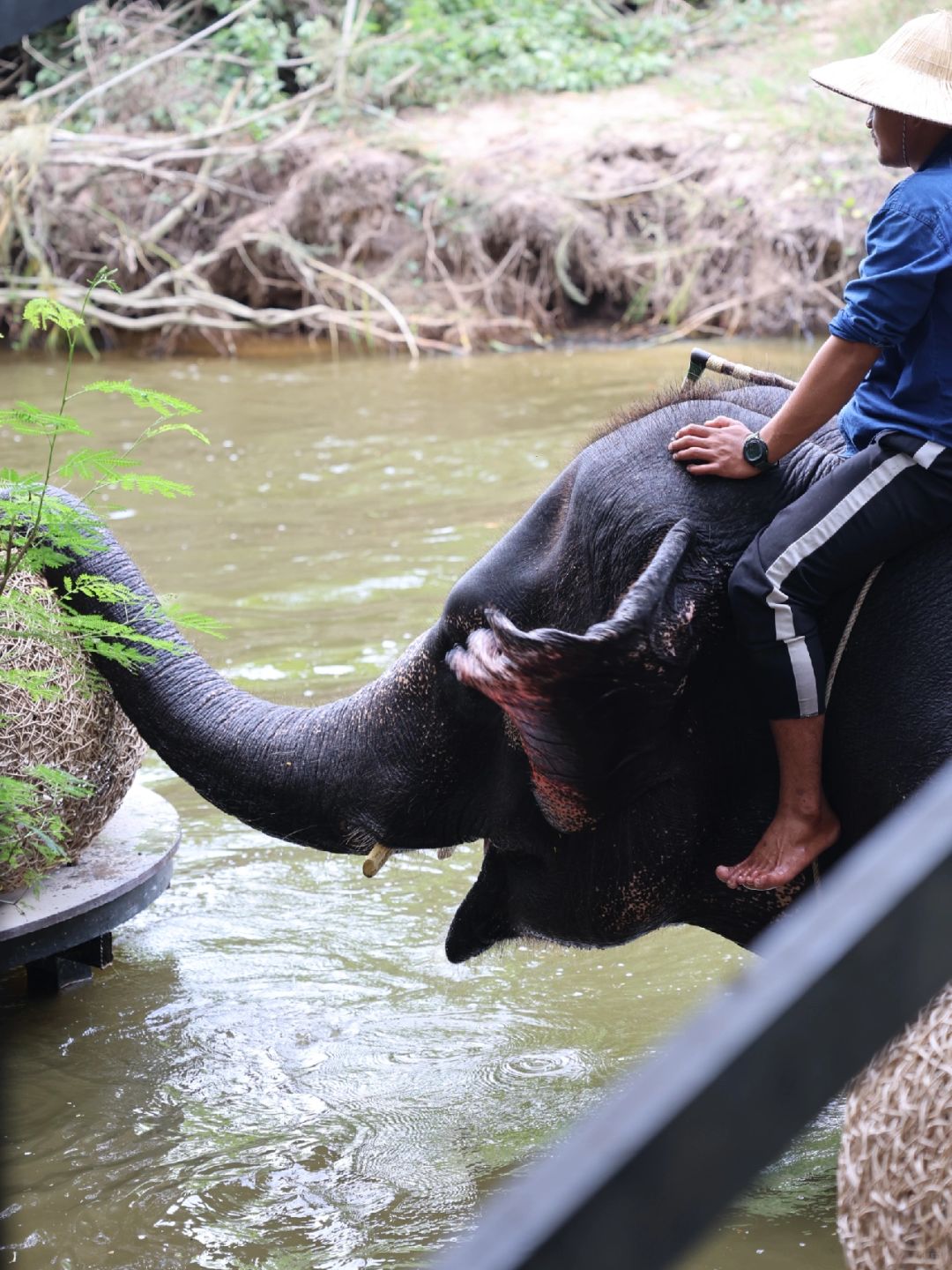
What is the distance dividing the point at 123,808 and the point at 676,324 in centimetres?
1114

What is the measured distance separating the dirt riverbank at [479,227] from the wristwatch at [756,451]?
11.4 meters

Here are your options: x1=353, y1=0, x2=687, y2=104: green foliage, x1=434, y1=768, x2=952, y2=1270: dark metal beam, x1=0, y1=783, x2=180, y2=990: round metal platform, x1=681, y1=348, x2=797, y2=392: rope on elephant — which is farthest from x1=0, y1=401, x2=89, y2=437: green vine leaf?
x1=353, y1=0, x2=687, y2=104: green foliage

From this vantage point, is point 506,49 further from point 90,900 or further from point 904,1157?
point 904,1157

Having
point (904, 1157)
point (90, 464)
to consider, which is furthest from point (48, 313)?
point (904, 1157)

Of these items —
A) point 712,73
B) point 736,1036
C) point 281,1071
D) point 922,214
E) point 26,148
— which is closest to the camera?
point 736,1036

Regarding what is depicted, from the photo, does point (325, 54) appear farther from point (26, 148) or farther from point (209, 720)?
point (209, 720)

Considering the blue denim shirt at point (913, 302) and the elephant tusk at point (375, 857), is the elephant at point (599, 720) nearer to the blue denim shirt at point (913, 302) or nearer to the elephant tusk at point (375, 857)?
the elephant tusk at point (375, 857)

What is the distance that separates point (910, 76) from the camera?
2506mm

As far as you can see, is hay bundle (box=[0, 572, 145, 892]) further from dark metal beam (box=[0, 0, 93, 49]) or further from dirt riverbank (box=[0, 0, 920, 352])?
dirt riverbank (box=[0, 0, 920, 352])

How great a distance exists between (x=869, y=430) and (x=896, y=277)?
26 cm

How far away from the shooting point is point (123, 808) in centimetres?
441

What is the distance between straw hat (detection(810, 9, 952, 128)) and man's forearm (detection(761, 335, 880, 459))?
354mm

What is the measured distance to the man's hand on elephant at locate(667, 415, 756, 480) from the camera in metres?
2.72

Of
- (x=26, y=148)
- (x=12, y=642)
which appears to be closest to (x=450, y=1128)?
(x=12, y=642)
